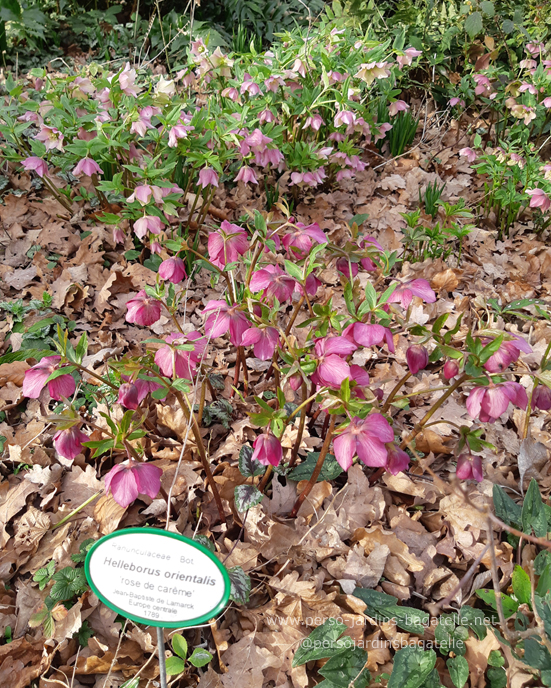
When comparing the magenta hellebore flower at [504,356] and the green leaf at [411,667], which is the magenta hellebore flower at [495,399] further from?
the green leaf at [411,667]

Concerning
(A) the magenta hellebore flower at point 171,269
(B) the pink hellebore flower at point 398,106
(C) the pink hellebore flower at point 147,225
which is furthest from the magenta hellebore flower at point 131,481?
(B) the pink hellebore flower at point 398,106

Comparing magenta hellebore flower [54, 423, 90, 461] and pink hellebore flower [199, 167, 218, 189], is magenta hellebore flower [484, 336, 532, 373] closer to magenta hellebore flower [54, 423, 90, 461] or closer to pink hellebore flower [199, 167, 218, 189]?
magenta hellebore flower [54, 423, 90, 461]

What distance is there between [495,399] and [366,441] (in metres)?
0.33

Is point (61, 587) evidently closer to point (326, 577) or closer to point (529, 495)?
point (326, 577)

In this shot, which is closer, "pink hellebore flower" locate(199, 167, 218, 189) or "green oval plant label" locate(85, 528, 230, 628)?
"green oval plant label" locate(85, 528, 230, 628)

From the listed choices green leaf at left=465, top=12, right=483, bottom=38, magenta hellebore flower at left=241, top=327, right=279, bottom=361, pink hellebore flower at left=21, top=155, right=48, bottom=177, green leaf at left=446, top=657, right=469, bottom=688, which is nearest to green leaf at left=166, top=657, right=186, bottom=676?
green leaf at left=446, top=657, right=469, bottom=688

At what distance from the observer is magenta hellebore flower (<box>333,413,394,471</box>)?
3.20 ft

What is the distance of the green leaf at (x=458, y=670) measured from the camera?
1.09 meters

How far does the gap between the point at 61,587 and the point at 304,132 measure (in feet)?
8.01

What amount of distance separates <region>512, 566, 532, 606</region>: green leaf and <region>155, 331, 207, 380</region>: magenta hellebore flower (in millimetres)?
943

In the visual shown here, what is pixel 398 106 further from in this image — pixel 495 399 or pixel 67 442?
pixel 67 442

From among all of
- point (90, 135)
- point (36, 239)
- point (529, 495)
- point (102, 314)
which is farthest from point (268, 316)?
point (36, 239)

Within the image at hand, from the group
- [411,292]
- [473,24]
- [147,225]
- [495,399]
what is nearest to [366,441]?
[495,399]

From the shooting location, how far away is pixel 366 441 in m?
0.99
